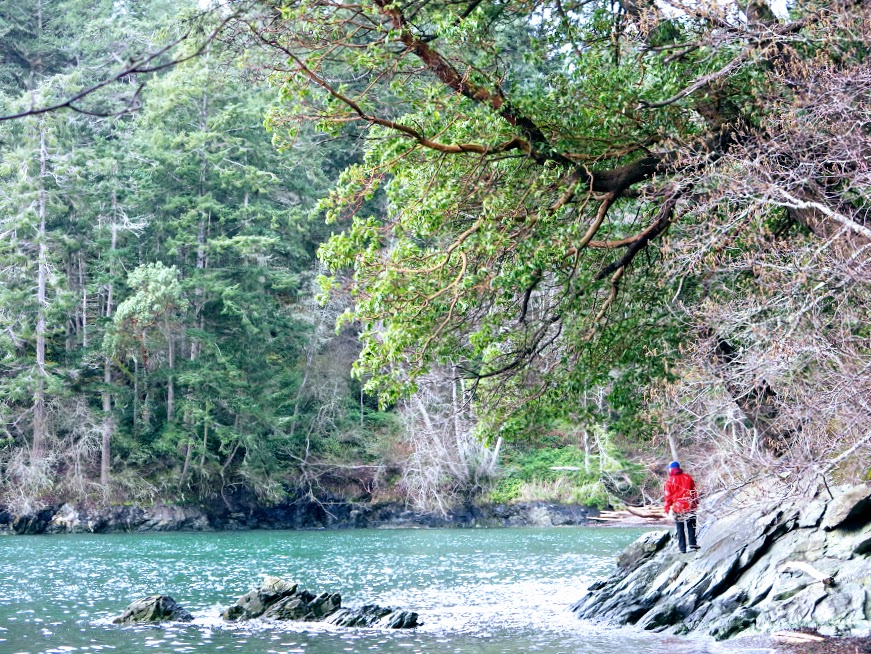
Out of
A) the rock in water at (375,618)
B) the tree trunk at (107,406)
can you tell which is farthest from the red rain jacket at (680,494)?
the tree trunk at (107,406)

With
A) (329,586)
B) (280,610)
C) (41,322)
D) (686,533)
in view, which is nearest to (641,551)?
(686,533)

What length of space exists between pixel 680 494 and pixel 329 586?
9930 millimetres

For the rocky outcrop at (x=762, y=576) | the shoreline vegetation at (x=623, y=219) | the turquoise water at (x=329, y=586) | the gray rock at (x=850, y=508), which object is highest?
the shoreline vegetation at (x=623, y=219)

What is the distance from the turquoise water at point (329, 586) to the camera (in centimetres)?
1382

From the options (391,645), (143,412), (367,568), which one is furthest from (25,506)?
(391,645)

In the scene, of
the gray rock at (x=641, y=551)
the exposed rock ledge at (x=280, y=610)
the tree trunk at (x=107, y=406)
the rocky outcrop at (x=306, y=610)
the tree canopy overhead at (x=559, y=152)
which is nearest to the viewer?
the tree canopy overhead at (x=559, y=152)

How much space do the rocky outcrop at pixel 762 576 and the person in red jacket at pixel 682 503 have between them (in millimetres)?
242

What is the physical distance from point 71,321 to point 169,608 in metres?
30.7

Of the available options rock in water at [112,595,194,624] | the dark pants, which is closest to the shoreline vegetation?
the dark pants

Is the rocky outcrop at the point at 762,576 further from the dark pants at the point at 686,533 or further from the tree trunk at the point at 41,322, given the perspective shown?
the tree trunk at the point at 41,322

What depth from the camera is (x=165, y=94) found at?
4606 centimetres

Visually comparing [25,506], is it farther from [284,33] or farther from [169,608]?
[284,33]

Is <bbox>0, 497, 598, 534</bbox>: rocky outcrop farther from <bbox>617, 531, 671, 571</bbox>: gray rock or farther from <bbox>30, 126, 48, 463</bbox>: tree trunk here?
<bbox>617, 531, 671, 571</bbox>: gray rock

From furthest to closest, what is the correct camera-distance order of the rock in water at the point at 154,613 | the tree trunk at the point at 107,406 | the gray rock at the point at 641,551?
the tree trunk at the point at 107,406 < the gray rock at the point at 641,551 < the rock in water at the point at 154,613
